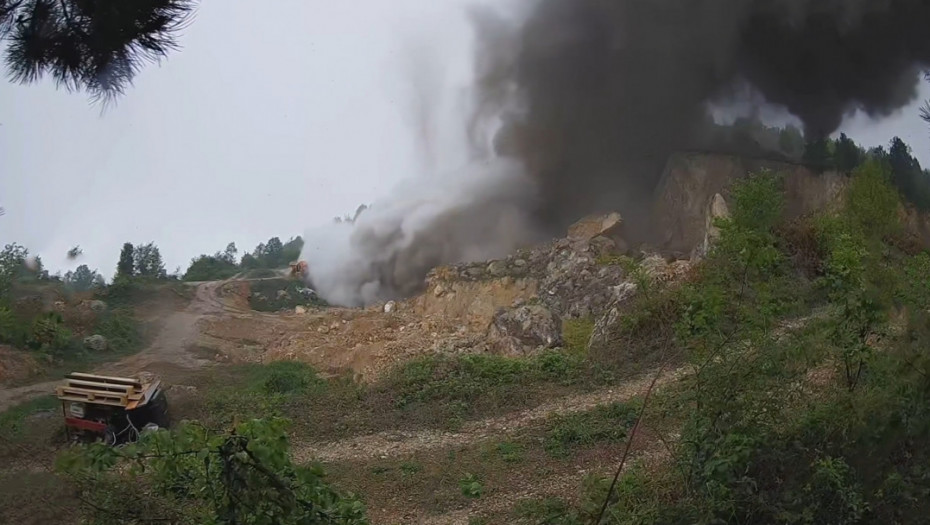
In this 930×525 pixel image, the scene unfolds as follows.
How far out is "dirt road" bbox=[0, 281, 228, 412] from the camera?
13.3 m

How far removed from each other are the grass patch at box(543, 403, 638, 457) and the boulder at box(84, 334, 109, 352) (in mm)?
Answer: 11394

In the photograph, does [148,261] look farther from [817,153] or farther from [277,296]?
[817,153]

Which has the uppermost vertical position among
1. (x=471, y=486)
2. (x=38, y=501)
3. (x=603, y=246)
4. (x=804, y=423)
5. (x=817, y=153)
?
(x=817, y=153)

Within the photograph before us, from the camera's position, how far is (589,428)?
28.4 ft

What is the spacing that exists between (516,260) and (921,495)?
1478 centimetres

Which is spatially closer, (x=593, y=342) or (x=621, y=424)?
(x=621, y=424)

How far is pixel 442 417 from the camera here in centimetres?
997

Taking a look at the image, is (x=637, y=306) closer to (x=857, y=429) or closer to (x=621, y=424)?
(x=621, y=424)

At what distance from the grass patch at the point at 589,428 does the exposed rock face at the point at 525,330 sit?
406cm

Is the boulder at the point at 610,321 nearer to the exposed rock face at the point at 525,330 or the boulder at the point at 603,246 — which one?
the exposed rock face at the point at 525,330

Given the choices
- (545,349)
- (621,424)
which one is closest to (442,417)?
(621,424)

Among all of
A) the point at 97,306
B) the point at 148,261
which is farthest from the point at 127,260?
the point at 97,306

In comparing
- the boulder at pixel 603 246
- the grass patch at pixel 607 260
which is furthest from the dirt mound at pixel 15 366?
the boulder at pixel 603 246

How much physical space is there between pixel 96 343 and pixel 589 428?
12.1 metres
